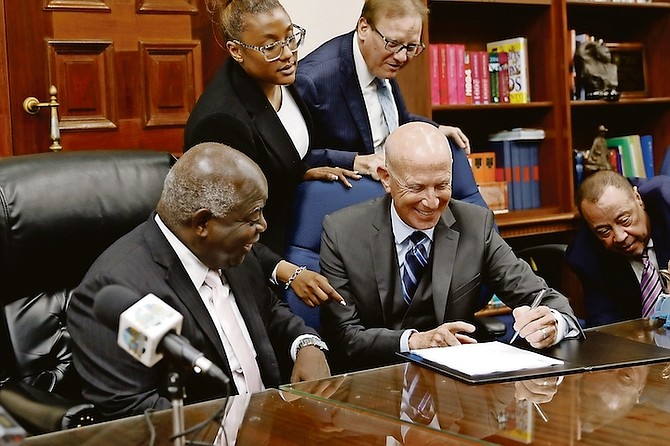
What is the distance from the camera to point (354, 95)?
9.74ft

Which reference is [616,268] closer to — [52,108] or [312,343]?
[312,343]

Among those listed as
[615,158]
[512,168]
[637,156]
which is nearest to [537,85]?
[512,168]

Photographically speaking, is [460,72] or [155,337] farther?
[460,72]

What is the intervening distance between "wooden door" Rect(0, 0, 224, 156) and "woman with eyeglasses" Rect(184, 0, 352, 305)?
94cm

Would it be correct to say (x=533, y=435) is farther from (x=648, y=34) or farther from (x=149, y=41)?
(x=648, y=34)

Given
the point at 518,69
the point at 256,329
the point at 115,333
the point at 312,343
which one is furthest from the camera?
the point at 518,69

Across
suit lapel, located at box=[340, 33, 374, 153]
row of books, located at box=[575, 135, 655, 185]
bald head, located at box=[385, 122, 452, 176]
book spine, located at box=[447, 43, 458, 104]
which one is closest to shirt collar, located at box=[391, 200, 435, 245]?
bald head, located at box=[385, 122, 452, 176]

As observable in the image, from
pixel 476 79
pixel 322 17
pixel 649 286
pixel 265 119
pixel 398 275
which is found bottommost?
→ pixel 649 286

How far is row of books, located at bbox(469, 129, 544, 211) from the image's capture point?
409 centimetres

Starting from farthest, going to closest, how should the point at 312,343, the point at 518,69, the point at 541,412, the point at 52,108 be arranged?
the point at 518,69 < the point at 52,108 < the point at 312,343 < the point at 541,412

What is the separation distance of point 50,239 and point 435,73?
2270 mm

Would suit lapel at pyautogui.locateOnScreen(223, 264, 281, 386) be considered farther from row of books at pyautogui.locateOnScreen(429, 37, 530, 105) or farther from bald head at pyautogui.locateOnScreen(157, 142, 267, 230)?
row of books at pyautogui.locateOnScreen(429, 37, 530, 105)

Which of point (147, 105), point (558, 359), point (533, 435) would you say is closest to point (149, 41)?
point (147, 105)

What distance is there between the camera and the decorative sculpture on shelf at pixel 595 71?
4.25 meters
